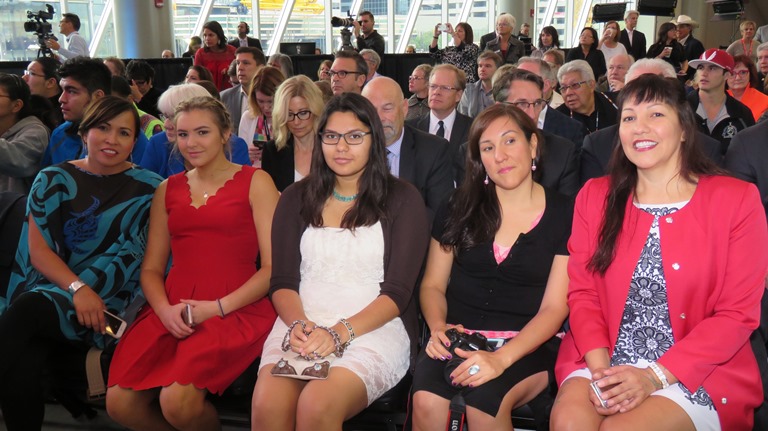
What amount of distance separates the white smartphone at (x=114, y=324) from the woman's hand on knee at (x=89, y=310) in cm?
2

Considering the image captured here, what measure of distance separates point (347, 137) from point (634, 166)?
0.96m

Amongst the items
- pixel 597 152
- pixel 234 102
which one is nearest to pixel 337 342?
pixel 597 152

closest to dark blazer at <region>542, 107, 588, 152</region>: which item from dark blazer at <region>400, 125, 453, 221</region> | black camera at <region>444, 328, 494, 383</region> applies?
dark blazer at <region>400, 125, 453, 221</region>

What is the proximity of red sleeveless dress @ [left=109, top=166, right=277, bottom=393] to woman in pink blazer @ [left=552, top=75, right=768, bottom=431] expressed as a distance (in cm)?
112

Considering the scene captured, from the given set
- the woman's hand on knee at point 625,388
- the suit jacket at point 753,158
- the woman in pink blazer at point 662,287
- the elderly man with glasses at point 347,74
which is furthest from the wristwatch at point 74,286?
the elderly man with glasses at point 347,74

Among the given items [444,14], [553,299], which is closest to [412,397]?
[553,299]

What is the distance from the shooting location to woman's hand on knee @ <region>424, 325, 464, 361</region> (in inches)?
88.7

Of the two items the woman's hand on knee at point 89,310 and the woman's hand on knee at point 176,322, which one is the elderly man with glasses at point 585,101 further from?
the woman's hand on knee at point 89,310

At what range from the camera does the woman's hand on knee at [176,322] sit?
2.59 metres

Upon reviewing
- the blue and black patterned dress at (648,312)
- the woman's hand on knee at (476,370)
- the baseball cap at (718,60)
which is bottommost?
the woman's hand on knee at (476,370)

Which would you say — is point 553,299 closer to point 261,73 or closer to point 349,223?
point 349,223

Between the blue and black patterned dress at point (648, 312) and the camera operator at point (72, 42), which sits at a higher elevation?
the camera operator at point (72, 42)

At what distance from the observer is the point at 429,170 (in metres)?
3.40

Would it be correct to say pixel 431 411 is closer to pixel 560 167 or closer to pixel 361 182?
pixel 361 182
